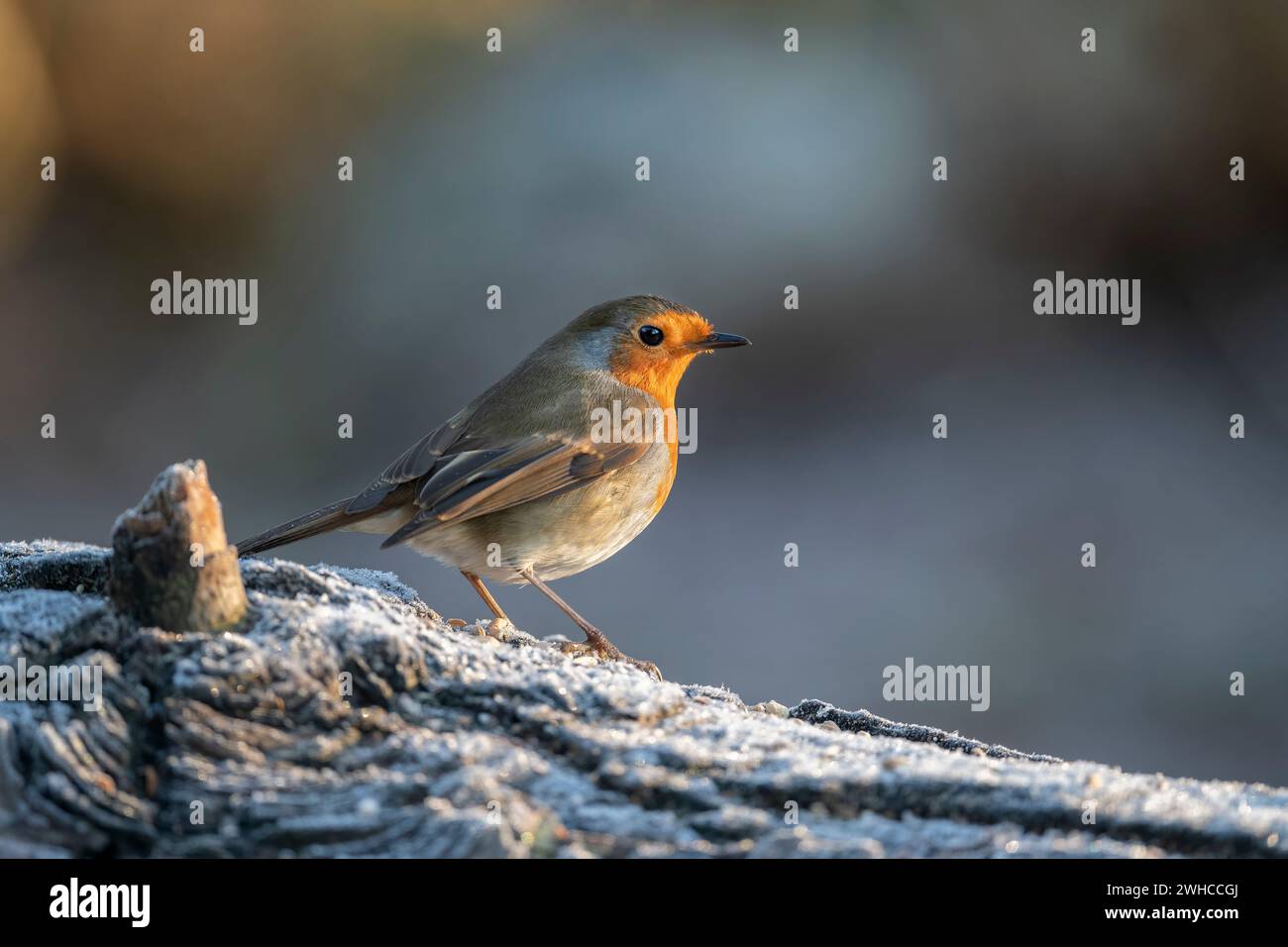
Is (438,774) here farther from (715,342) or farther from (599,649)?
(715,342)

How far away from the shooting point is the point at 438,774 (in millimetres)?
1527

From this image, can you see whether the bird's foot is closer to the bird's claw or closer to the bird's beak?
the bird's claw

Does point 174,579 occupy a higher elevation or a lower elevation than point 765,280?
lower

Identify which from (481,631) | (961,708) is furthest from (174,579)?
(961,708)

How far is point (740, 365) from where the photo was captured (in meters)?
6.99

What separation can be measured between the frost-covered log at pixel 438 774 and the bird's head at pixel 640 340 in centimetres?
223

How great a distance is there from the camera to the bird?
3316mm

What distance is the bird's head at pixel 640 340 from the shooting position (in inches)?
156

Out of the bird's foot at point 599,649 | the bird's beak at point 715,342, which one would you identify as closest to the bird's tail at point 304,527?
the bird's foot at point 599,649

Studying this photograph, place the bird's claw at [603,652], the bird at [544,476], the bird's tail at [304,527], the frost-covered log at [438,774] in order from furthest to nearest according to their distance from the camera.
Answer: the bird at [544,476], the bird's tail at [304,527], the bird's claw at [603,652], the frost-covered log at [438,774]

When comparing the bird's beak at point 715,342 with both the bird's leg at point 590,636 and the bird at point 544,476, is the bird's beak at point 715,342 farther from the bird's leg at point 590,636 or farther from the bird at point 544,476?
the bird's leg at point 590,636

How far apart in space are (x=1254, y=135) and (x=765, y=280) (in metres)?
2.67

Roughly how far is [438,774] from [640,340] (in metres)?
2.58
